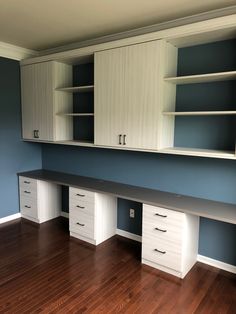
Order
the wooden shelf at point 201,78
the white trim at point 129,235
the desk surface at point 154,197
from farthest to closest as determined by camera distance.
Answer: the white trim at point 129,235 < the desk surface at point 154,197 < the wooden shelf at point 201,78

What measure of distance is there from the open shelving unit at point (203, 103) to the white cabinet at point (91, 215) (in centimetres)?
113

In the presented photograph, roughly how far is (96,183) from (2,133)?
168 cm

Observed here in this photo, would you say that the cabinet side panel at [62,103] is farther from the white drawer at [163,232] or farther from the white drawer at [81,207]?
the white drawer at [163,232]

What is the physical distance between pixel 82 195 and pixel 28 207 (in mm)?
1260

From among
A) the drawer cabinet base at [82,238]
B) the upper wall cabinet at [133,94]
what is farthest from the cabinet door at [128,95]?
the drawer cabinet base at [82,238]

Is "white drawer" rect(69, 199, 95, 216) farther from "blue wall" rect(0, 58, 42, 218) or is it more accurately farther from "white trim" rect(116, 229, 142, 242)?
"blue wall" rect(0, 58, 42, 218)

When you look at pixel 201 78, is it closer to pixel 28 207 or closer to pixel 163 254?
pixel 163 254

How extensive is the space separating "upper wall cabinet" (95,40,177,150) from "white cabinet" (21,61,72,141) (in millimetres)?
785

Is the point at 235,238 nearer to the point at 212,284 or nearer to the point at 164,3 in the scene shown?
the point at 212,284

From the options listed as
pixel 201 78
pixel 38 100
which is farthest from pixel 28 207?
pixel 201 78

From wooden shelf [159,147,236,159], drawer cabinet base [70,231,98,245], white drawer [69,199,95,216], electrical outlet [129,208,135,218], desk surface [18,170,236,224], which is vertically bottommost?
drawer cabinet base [70,231,98,245]

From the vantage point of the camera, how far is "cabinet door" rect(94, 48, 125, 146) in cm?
301

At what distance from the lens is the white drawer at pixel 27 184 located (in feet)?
13.2

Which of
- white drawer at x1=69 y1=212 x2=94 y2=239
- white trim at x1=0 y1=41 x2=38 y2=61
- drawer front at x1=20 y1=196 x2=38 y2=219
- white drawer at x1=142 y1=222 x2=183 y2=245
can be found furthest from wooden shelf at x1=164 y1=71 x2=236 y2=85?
drawer front at x1=20 y1=196 x2=38 y2=219
